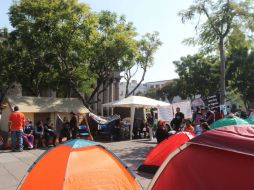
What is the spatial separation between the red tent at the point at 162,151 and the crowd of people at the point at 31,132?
5933mm

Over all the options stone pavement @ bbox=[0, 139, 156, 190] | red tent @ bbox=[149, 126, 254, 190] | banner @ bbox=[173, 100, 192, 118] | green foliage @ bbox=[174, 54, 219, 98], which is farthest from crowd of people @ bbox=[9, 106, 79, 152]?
green foliage @ bbox=[174, 54, 219, 98]

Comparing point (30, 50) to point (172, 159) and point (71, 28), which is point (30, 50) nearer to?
point (71, 28)

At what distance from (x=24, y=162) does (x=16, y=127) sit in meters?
2.39

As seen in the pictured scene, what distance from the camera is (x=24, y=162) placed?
36.6 feet

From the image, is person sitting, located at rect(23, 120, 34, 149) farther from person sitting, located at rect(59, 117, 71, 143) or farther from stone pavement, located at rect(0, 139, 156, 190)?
person sitting, located at rect(59, 117, 71, 143)

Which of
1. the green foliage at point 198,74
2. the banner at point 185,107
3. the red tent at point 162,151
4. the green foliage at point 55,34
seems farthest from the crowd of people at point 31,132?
the green foliage at point 198,74

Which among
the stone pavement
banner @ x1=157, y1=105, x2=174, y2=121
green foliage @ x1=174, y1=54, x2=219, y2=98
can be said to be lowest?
the stone pavement

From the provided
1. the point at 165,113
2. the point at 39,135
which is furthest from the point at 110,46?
the point at 39,135

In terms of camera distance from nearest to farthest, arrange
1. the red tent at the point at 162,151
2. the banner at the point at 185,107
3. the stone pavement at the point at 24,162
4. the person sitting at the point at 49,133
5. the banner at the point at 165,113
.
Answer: the stone pavement at the point at 24,162 < the red tent at the point at 162,151 < the person sitting at the point at 49,133 < the banner at the point at 165,113 < the banner at the point at 185,107

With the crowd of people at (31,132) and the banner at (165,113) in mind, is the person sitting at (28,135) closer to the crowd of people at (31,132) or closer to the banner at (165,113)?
the crowd of people at (31,132)

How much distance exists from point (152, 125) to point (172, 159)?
13018 mm

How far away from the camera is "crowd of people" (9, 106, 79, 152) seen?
13.2 meters

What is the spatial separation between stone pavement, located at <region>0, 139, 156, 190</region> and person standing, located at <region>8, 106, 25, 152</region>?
1.18 feet

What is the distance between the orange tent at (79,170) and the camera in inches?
245
